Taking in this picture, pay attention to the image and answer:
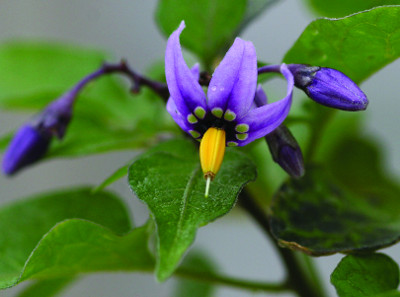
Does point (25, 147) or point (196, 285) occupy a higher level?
point (25, 147)

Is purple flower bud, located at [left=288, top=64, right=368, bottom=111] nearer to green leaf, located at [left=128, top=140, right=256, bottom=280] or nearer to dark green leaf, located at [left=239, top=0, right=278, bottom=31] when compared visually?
green leaf, located at [left=128, top=140, right=256, bottom=280]

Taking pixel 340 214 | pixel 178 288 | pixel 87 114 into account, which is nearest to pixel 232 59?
pixel 340 214

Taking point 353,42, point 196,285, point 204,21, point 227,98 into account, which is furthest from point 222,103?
point 196,285

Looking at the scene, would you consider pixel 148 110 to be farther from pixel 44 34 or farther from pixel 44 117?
pixel 44 34

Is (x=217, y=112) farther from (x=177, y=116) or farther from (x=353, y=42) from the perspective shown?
(x=353, y=42)

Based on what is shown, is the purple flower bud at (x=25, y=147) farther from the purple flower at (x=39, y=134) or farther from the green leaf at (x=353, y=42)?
the green leaf at (x=353, y=42)

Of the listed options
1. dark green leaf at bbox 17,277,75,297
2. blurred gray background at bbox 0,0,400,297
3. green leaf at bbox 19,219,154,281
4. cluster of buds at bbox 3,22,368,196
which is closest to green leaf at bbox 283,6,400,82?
cluster of buds at bbox 3,22,368,196
